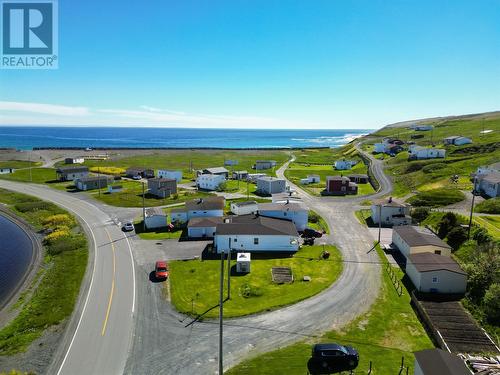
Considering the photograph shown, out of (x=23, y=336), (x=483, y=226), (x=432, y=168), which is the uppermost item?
(x=432, y=168)

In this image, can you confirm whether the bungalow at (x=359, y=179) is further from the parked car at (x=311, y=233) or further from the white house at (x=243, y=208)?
the parked car at (x=311, y=233)

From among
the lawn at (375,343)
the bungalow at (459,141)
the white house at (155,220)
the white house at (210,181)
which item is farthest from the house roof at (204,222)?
the bungalow at (459,141)

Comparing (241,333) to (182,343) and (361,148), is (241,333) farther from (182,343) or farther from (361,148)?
(361,148)

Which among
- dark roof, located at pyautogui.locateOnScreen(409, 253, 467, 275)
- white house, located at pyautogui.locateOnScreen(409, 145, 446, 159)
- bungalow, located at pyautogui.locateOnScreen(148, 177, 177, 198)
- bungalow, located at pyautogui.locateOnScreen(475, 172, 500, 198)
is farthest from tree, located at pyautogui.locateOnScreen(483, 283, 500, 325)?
white house, located at pyautogui.locateOnScreen(409, 145, 446, 159)

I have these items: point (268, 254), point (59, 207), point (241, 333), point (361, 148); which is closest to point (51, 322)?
point (241, 333)

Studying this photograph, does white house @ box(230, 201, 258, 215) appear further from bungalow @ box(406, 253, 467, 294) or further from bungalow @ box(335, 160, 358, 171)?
bungalow @ box(335, 160, 358, 171)

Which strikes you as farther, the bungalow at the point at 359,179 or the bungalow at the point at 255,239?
the bungalow at the point at 359,179
